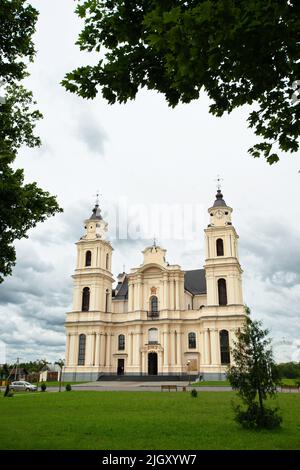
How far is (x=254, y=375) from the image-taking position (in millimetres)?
13297

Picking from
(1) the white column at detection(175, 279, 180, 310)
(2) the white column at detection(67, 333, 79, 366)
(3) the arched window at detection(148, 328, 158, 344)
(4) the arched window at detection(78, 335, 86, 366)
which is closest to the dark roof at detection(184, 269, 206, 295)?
(1) the white column at detection(175, 279, 180, 310)

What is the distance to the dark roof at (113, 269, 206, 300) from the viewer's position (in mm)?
60928

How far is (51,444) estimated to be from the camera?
9953 millimetres

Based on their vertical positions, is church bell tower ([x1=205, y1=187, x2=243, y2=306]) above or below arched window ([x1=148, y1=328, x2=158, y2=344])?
above

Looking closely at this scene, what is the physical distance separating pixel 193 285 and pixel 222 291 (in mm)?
9714

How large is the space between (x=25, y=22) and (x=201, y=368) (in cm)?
4602

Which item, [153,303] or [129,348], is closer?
[129,348]

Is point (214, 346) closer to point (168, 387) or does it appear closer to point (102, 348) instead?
point (102, 348)

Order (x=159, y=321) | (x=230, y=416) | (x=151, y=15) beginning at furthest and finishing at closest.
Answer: (x=159, y=321)
(x=230, y=416)
(x=151, y=15)

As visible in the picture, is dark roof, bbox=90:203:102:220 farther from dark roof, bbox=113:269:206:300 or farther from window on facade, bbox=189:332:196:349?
window on facade, bbox=189:332:196:349

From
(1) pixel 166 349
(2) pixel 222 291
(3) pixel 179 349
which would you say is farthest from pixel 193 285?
(1) pixel 166 349

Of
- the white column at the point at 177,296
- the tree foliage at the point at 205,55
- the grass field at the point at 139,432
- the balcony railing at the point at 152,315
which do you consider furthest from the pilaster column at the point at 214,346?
the tree foliage at the point at 205,55
